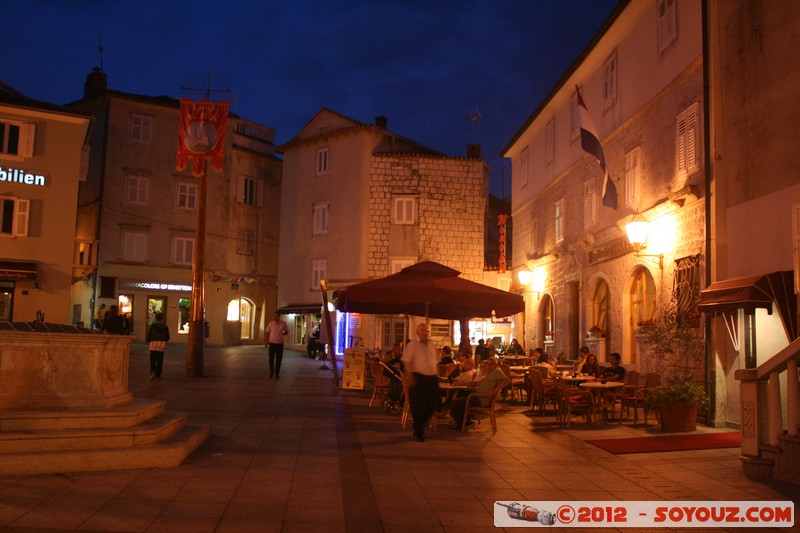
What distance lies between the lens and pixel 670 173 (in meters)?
14.0

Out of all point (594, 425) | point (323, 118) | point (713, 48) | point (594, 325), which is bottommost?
point (594, 425)

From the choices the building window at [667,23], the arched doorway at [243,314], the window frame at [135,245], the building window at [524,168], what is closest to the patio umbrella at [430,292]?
the building window at [667,23]

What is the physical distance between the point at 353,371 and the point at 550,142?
33.5 ft

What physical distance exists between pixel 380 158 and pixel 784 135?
24.9 m

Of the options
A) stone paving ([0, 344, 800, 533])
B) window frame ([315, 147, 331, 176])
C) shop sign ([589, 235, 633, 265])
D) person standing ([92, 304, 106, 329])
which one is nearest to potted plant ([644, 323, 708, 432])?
stone paving ([0, 344, 800, 533])

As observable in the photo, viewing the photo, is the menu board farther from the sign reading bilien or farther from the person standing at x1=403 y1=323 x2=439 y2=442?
the sign reading bilien

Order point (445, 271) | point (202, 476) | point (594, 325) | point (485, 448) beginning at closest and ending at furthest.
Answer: point (202, 476)
point (485, 448)
point (445, 271)
point (594, 325)

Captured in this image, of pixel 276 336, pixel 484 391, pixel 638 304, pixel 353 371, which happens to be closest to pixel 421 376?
pixel 484 391

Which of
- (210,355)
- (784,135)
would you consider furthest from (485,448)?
(210,355)

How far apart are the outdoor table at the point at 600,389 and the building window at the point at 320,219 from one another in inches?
965

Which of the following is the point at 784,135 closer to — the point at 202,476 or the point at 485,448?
the point at 485,448

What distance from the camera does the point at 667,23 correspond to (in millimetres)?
14359

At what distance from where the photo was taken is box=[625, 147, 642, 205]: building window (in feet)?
51.0

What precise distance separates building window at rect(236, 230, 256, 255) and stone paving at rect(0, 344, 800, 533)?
95.4ft
